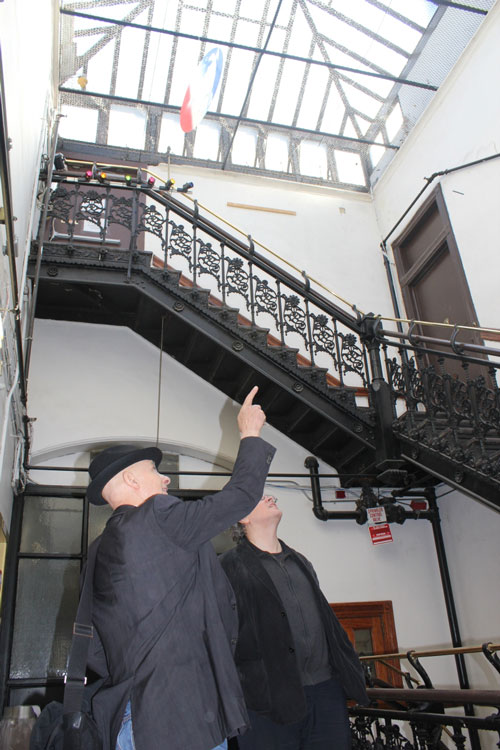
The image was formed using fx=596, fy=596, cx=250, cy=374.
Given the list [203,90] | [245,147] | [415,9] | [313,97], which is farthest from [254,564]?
[313,97]

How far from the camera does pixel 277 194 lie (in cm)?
1030

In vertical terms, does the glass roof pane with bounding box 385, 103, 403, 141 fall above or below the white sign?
above

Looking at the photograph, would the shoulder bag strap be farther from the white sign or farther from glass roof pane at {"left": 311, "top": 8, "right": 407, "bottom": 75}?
glass roof pane at {"left": 311, "top": 8, "right": 407, "bottom": 75}

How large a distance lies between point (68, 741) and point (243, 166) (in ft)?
33.5

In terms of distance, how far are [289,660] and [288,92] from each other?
1061 cm

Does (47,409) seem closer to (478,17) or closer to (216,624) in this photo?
(216,624)

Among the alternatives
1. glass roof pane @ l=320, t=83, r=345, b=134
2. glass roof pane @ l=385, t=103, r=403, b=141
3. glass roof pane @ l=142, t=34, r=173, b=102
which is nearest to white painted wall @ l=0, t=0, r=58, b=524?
glass roof pane @ l=142, t=34, r=173, b=102

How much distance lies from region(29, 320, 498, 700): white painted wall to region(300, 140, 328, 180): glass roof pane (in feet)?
17.6

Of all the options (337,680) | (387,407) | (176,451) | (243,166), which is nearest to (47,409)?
(176,451)

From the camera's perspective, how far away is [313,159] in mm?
11312

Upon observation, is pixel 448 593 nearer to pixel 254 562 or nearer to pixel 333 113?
pixel 254 562

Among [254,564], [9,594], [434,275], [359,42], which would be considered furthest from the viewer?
[359,42]

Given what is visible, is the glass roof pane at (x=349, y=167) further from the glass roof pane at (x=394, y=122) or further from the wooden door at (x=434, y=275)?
the wooden door at (x=434, y=275)

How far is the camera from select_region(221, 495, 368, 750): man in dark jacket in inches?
104
